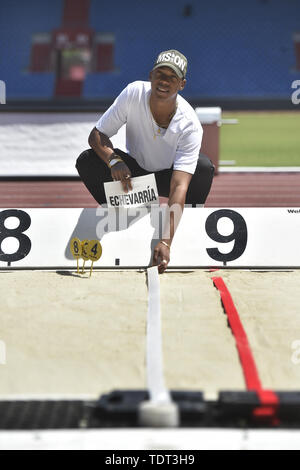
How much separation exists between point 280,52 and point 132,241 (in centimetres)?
1946

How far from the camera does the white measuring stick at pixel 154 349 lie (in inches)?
71.0

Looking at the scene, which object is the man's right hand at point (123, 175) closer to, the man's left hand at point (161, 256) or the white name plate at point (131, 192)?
the white name plate at point (131, 192)

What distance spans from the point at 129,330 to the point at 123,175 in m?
1.45

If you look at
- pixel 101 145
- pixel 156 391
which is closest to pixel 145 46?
pixel 101 145

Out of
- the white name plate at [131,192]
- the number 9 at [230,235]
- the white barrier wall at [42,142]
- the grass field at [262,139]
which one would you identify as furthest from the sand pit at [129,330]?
the grass field at [262,139]

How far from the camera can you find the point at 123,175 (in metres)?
3.72

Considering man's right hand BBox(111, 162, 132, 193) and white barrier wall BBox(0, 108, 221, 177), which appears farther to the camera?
white barrier wall BBox(0, 108, 221, 177)

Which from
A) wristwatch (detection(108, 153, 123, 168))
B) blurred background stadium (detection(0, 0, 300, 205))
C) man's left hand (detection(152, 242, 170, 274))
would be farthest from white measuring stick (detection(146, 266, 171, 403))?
blurred background stadium (detection(0, 0, 300, 205))

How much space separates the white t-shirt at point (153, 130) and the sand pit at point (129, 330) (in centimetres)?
82

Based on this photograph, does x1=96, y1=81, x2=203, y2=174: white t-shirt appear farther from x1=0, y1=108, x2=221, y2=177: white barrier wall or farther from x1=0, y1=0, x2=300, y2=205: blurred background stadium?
x1=0, y1=0, x2=300, y2=205: blurred background stadium

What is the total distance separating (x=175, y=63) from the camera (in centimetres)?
357

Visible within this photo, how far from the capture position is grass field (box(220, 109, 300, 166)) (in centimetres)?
995

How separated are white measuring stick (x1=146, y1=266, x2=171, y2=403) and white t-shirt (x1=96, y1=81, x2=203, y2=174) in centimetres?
100

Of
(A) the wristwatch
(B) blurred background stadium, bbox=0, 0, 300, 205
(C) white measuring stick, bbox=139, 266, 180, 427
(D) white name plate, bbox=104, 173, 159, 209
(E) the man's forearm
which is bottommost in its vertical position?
(C) white measuring stick, bbox=139, 266, 180, 427
